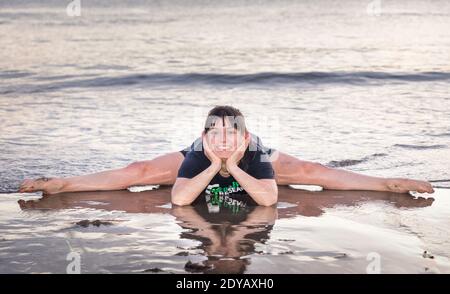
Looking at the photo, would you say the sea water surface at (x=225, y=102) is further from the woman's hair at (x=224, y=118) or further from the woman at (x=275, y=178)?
the woman's hair at (x=224, y=118)

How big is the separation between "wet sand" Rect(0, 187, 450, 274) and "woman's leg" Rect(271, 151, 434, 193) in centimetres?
10

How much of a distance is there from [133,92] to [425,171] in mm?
8119

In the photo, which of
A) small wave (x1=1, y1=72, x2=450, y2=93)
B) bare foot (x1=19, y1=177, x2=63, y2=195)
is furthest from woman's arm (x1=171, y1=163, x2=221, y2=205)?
small wave (x1=1, y1=72, x2=450, y2=93)

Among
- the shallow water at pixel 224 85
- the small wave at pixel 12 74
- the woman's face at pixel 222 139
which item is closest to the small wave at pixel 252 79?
the shallow water at pixel 224 85

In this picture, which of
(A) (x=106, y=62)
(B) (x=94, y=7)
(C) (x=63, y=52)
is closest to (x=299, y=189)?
(A) (x=106, y=62)

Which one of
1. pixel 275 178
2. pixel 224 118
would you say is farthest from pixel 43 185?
pixel 275 178

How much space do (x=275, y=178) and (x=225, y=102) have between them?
6.84 metres

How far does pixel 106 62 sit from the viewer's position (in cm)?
1836

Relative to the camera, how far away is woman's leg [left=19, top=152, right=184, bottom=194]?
6703 mm

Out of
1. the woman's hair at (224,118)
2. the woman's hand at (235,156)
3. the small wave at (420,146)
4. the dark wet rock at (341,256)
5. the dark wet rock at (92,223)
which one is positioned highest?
the woman's hair at (224,118)

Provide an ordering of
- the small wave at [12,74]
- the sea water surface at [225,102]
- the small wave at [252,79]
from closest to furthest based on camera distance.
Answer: the sea water surface at [225,102]
the small wave at [252,79]
the small wave at [12,74]

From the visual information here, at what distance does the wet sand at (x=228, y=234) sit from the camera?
14.6 ft

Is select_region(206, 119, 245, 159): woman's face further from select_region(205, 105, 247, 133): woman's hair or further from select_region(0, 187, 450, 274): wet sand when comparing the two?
select_region(0, 187, 450, 274): wet sand

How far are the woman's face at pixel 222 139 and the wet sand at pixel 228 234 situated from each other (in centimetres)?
54
